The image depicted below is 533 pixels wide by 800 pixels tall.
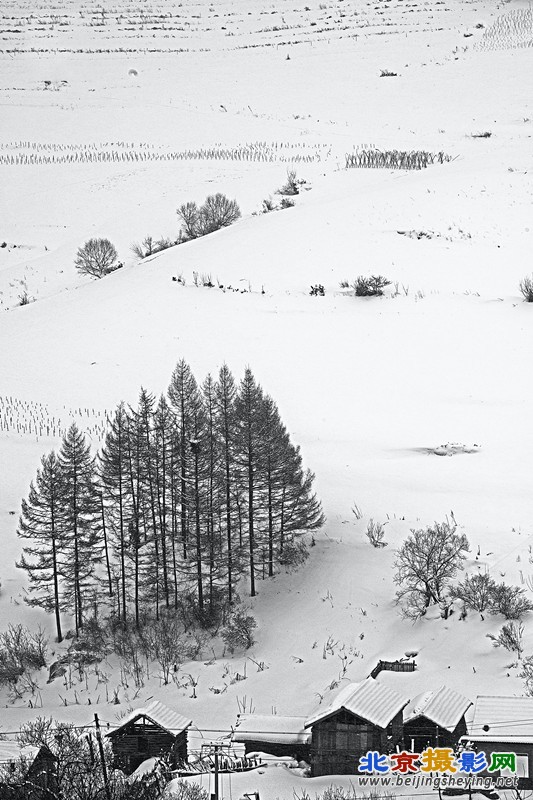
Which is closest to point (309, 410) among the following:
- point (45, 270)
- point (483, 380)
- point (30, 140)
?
point (483, 380)

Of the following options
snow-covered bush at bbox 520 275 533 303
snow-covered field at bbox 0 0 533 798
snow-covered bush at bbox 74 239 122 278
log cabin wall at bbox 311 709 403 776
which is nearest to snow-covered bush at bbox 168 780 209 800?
snow-covered field at bbox 0 0 533 798

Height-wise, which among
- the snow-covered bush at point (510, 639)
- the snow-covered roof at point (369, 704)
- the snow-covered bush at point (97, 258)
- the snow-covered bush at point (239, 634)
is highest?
the snow-covered bush at point (97, 258)

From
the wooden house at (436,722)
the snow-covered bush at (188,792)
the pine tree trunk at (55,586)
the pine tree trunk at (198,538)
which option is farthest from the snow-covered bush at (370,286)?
the snow-covered bush at (188,792)

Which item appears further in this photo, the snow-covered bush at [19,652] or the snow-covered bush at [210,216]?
the snow-covered bush at [210,216]

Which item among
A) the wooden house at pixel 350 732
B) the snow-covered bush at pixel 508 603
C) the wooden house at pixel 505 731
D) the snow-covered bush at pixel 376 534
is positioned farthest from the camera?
the snow-covered bush at pixel 376 534

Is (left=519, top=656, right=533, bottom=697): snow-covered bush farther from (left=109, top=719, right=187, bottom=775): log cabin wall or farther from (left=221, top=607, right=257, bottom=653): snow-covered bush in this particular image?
(left=221, top=607, right=257, bottom=653): snow-covered bush

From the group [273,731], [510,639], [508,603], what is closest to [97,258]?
[508,603]

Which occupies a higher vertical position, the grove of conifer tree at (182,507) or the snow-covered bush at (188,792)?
the grove of conifer tree at (182,507)

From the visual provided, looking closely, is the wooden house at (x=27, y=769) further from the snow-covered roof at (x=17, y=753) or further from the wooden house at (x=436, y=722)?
the wooden house at (x=436, y=722)
